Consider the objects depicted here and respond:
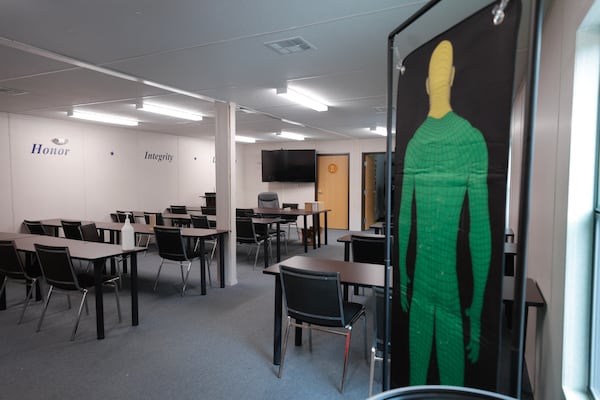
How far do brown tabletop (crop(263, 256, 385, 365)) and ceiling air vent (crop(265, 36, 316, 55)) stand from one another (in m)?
1.72

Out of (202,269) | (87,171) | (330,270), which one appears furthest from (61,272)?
(87,171)

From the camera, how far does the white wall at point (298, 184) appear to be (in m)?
9.67

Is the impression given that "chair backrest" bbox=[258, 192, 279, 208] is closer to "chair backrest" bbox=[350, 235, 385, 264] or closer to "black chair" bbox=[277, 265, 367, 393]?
"chair backrest" bbox=[350, 235, 385, 264]

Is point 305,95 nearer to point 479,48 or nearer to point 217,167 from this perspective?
point 217,167

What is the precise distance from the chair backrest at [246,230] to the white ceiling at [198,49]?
1737 mm

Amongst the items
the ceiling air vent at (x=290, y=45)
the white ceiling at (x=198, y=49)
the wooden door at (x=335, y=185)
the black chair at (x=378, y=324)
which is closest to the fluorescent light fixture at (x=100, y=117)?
the white ceiling at (x=198, y=49)

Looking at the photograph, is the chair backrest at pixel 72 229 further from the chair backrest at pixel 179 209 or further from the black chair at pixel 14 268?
the chair backrest at pixel 179 209

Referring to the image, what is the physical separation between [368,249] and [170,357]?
2104mm

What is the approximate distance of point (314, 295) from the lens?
2375 millimetres

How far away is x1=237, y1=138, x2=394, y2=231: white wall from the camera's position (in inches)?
381

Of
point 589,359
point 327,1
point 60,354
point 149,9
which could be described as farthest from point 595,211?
point 60,354

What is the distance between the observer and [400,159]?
157 cm

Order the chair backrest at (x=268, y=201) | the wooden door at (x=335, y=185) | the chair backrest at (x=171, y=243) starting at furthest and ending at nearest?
1. the wooden door at (x=335, y=185)
2. the chair backrest at (x=268, y=201)
3. the chair backrest at (x=171, y=243)

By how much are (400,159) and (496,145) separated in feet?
1.75
